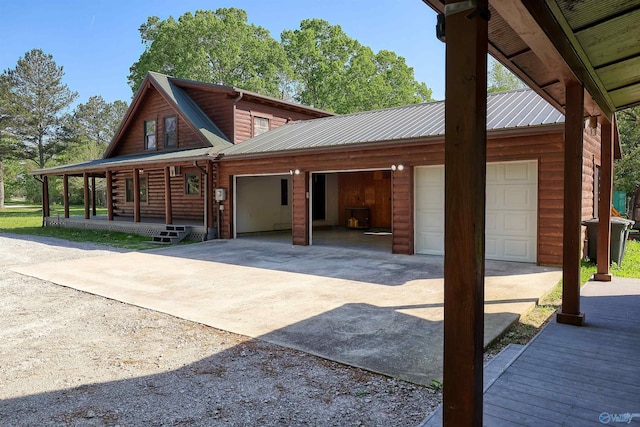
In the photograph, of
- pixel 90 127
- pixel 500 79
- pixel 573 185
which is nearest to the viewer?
pixel 573 185

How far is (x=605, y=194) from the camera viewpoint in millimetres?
5777

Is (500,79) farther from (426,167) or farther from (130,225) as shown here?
(130,225)

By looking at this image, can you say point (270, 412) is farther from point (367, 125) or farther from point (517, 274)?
point (367, 125)

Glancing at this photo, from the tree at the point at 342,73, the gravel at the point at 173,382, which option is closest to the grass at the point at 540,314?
the gravel at the point at 173,382

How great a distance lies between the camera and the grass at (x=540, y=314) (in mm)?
4094

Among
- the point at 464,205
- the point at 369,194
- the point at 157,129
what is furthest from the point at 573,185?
the point at 157,129

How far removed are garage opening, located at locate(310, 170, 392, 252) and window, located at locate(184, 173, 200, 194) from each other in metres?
4.21

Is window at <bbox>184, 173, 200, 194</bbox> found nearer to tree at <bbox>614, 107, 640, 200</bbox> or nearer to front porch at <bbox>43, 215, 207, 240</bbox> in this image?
front porch at <bbox>43, 215, 207, 240</bbox>

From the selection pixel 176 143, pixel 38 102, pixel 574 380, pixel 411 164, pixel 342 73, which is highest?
pixel 342 73

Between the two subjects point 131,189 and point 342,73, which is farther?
point 342,73

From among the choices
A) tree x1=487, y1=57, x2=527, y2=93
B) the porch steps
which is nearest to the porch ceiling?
the porch steps

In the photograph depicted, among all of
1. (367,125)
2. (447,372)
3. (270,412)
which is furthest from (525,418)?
(367,125)

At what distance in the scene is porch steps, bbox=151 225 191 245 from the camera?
1307cm

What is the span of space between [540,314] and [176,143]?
566 inches
